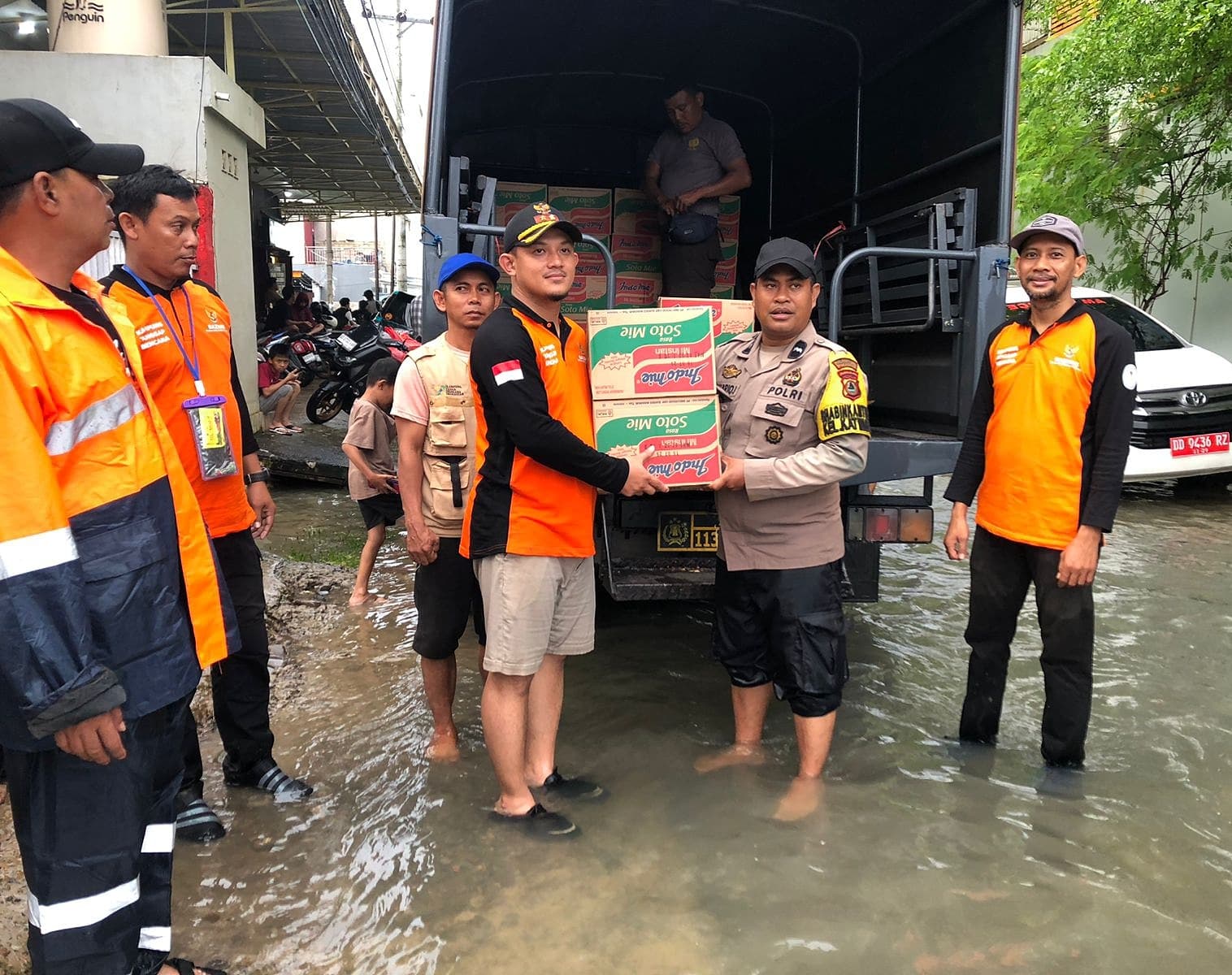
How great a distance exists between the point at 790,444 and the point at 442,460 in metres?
1.25

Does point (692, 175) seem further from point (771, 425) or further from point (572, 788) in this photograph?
point (572, 788)

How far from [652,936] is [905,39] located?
4.43 meters

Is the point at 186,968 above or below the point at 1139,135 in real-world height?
below

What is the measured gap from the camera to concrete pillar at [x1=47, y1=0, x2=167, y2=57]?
767 centimetres

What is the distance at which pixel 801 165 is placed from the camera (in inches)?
227

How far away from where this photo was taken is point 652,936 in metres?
2.29

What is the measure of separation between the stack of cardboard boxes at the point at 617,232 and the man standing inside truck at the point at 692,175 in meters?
0.32

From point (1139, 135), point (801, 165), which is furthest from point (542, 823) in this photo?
point (1139, 135)

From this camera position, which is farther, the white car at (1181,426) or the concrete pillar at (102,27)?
the concrete pillar at (102,27)

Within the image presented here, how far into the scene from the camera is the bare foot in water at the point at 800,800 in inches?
113

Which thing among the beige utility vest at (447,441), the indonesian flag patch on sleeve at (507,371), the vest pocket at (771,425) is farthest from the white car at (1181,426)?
the indonesian flag patch on sleeve at (507,371)

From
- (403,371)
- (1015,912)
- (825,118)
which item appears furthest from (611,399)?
(825,118)

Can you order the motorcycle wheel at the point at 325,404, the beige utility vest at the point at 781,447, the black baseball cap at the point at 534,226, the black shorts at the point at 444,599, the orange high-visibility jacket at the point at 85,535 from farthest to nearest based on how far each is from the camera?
the motorcycle wheel at the point at 325,404
the black shorts at the point at 444,599
the beige utility vest at the point at 781,447
the black baseball cap at the point at 534,226
the orange high-visibility jacket at the point at 85,535

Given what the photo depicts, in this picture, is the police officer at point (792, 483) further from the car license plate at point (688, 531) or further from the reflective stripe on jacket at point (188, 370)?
the reflective stripe on jacket at point (188, 370)
